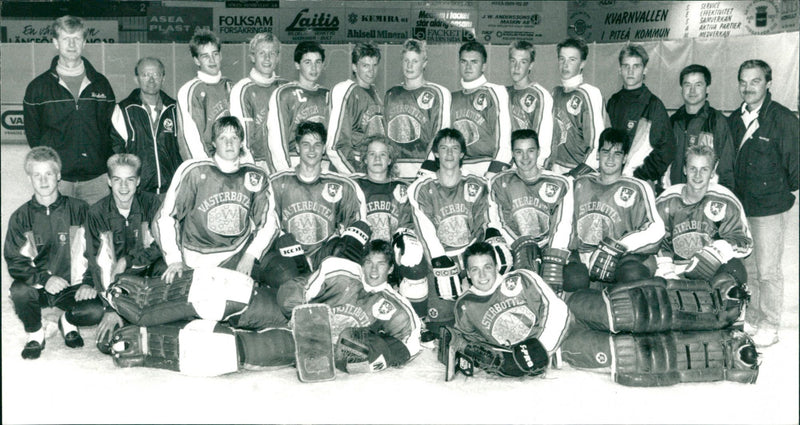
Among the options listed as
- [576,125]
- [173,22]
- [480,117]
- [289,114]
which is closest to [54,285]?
[289,114]

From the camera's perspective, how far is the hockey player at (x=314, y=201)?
15.2 ft

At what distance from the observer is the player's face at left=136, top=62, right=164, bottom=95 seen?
17.0ft

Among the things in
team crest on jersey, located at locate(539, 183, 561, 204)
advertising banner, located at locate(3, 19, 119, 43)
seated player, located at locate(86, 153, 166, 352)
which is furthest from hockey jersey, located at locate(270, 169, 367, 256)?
advertising banner, located at locate(3, 19, 119, 43)

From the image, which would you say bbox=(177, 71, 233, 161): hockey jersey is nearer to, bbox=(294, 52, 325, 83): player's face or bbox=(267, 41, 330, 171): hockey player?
bbox=(267, 41, 330, 171): hockey player

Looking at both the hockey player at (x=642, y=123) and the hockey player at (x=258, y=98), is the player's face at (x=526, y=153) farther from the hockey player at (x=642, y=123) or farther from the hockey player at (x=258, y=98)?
the hockey player at (x=258, y=98)

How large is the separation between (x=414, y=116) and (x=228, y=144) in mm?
1415

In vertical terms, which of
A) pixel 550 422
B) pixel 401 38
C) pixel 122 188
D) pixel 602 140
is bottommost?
pixel 550 422

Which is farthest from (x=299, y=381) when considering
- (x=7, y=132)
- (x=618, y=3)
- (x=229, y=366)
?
(x=618, y=3)

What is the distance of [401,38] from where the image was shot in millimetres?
11430

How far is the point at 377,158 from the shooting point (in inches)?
188

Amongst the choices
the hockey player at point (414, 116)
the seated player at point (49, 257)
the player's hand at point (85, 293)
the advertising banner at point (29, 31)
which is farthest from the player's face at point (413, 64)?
the advertising banner at point (29, 31)

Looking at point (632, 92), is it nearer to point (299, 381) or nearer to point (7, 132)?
point (299, 381)

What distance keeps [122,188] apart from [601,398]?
278 centimetres

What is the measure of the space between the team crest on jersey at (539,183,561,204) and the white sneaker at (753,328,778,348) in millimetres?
1368
